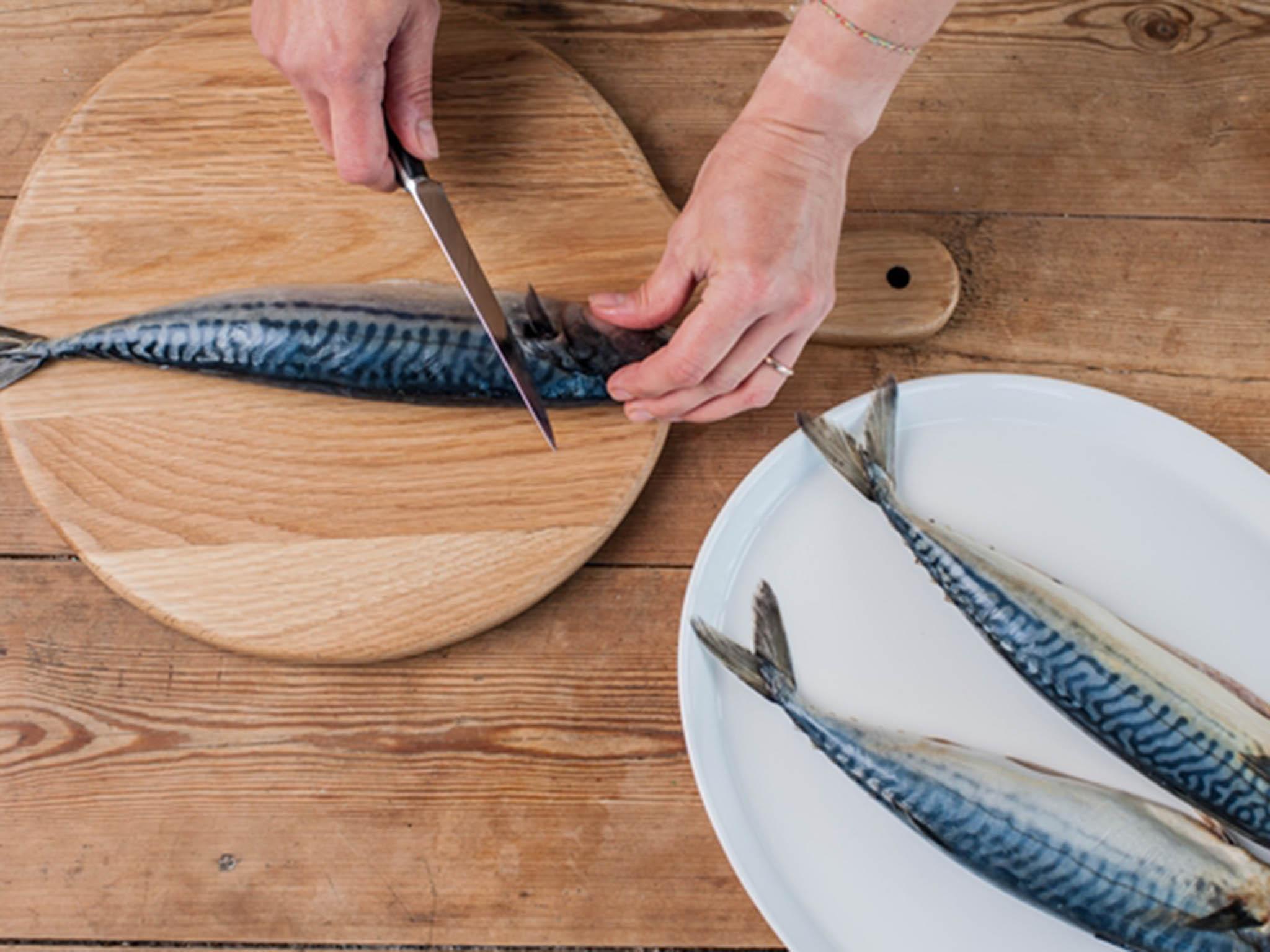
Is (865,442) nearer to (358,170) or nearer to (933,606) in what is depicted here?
(933,606)

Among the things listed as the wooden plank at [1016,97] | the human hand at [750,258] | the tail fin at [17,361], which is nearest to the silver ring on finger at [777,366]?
the human hand at [750,258]

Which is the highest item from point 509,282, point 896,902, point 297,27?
point 297,27

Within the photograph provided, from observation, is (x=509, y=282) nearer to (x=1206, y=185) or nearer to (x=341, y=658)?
(x=341, y=658)

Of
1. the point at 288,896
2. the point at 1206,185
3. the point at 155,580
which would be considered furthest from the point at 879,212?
the point at 288,896

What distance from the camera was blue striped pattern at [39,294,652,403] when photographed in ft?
4.68

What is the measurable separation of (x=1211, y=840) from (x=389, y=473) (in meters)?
1.34

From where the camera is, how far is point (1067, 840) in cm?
130

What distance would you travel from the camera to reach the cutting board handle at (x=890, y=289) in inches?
59.4

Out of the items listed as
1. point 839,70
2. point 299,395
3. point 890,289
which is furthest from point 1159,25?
point 299,395

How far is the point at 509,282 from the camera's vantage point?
1515 millimetres

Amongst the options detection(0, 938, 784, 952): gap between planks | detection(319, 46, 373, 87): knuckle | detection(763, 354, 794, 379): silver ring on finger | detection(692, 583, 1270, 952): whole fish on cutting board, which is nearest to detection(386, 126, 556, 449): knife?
detection(319, 46, 373, 87): knuckle

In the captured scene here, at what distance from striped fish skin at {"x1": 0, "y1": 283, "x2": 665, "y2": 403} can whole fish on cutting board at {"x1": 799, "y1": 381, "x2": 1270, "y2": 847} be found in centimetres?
55

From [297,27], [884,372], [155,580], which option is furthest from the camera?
[884,372]

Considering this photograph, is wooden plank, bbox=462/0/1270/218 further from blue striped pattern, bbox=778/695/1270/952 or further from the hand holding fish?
blue striped pattern, bbox=778/695/1270/952
